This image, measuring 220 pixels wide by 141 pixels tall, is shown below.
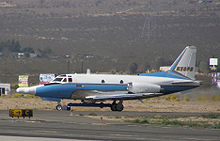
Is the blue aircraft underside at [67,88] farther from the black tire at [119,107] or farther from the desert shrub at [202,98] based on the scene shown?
the desert shrub at [202,98]

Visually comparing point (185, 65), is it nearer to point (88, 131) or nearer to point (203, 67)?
point (88, 131)

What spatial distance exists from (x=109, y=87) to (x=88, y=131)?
58.3 ft

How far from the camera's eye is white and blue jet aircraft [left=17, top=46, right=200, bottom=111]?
153ft

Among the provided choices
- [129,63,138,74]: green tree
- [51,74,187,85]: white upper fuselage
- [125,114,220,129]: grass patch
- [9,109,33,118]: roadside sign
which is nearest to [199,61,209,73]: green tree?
[129,63,138,74]: green tree

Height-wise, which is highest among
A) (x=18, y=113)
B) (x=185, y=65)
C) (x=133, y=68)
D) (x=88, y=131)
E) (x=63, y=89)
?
(x=133, y=68)

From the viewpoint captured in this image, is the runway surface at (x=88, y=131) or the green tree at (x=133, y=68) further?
the green tree at (x=133, y=68)

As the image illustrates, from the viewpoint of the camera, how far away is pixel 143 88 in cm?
4834

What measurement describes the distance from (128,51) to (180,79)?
13577 centimetres

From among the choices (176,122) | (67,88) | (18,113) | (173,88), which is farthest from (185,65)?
(18,113)

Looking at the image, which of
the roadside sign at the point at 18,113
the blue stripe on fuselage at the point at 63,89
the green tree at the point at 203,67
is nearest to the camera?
the roadside sign at the point at 18,113

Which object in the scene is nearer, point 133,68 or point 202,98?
point 202,98

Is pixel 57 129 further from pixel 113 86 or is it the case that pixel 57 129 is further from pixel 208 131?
pixel 113 86

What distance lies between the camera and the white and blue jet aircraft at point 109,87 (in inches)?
1831

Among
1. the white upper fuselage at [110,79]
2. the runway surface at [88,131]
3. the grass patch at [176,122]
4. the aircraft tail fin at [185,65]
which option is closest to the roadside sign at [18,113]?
Result: the runway surface at [88,131]
